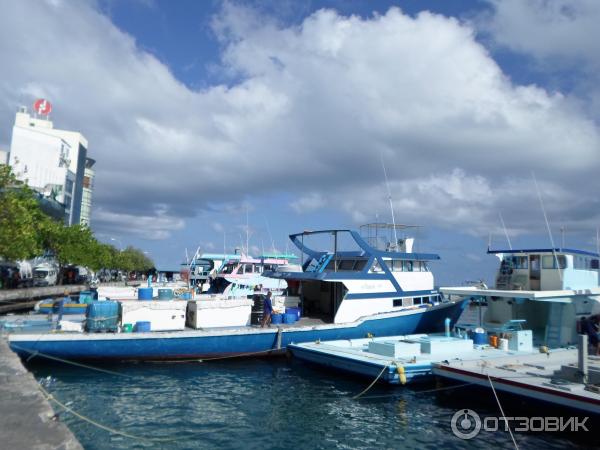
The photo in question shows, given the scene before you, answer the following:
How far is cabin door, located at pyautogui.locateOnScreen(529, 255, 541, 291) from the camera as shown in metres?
Answer: 19.9

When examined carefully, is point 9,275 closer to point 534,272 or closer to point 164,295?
point 164,295

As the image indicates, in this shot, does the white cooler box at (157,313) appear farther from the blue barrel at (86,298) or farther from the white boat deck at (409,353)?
the blue barrel at (86,298)

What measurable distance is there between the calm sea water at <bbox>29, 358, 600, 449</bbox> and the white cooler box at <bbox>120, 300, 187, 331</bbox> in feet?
5.76

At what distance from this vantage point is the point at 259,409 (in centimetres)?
1238

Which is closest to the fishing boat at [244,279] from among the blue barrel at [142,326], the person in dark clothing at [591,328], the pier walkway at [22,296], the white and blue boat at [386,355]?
the blue barrel at [142,326]

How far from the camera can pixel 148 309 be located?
18.1m

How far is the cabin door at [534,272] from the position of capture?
19894 millimetres

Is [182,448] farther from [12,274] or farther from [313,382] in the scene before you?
[12,274]

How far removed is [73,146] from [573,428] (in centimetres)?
10645

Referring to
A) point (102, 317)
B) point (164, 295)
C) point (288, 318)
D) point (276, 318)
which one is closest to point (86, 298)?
point (164, 295)

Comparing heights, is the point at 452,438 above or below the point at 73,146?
below

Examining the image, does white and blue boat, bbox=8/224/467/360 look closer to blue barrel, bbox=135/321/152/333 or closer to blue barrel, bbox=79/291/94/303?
blue barrel, bbox=135/321/152/333

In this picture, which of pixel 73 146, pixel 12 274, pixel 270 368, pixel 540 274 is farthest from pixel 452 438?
pixel 73 146
